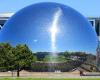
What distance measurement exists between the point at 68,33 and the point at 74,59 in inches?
137

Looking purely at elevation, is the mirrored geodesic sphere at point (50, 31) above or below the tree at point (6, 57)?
above

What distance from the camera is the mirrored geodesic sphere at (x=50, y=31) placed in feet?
202

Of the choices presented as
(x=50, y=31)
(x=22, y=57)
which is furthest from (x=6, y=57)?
(x=50, y=31)

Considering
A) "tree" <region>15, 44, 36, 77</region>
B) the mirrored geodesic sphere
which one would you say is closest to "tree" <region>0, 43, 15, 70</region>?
"tree" <region>15, 44, 36, 77</region>

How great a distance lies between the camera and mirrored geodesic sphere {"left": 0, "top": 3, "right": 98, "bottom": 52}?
6144 centimetres

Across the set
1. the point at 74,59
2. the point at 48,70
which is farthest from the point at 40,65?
the point at 74,59

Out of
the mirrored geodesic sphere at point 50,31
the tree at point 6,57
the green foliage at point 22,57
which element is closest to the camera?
the green foliage at point 22,57

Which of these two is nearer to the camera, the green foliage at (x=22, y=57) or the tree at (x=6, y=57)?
the green foliage at (x=22, y=57)

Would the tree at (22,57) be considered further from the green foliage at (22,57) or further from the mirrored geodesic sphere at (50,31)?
the mirrored geodesic sphere at (50,31)

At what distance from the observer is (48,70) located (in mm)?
59906

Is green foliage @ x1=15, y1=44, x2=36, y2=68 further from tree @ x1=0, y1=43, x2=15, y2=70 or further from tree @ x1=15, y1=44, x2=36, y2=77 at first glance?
tree @ x1=0, y1=43, x2=15, y2=70

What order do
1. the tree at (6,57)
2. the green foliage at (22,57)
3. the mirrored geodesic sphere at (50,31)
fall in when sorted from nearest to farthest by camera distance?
the green foliage at (22,57), the tree at (6,57), the mirrored geodesic sphere at (50,31)

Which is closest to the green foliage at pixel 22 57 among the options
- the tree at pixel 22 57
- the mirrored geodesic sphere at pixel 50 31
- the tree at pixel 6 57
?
the tree at pixel 22 57

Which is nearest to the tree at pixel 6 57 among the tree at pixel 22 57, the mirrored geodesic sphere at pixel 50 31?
the tree at pixel 22 57
